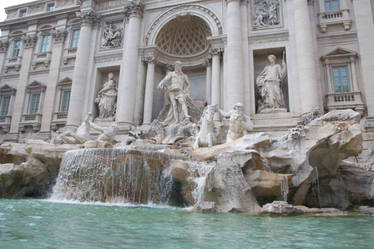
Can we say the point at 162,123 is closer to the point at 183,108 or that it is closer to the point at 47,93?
the point at 183,108

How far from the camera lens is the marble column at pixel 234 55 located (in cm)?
1566

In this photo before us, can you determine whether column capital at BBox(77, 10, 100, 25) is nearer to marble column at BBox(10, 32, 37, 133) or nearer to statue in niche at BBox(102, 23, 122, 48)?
statue in niche at BBox(102, 23, 122, 48)

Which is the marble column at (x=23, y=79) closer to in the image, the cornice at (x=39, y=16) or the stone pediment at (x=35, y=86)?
the stone pediment at (x=35, y=86)

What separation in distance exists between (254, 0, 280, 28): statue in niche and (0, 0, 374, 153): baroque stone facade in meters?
0.06

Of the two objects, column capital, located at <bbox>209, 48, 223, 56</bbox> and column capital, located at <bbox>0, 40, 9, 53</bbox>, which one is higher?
column capital, located at <bbox>0, 40, 9, 53</bbox>

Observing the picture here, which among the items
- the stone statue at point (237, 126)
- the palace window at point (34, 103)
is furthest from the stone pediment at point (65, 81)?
the stone statue at point (237, 126)

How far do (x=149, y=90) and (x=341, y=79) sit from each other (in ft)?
36.4

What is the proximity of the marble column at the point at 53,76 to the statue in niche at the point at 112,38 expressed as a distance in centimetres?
436

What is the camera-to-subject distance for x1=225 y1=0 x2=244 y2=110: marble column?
1566 cm

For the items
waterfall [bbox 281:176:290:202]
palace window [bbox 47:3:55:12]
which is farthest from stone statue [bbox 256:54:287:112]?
palace window [bbox 47:3:55:12]

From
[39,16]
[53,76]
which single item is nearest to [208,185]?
[53,76]

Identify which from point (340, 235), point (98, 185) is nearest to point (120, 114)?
point (98, 185)

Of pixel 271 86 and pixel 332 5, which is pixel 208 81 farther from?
pixel 332 5

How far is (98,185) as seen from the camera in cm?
902
